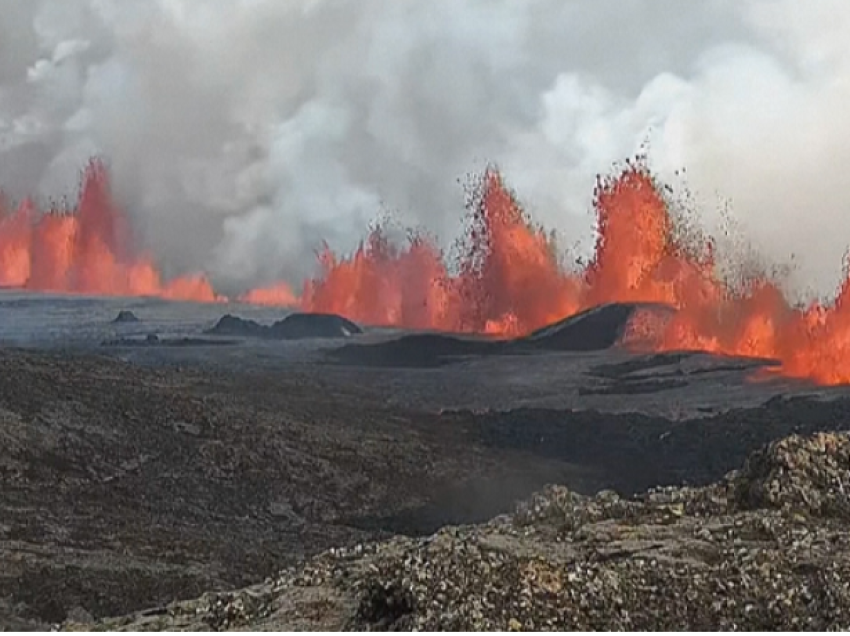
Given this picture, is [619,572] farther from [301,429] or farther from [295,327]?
[295,327]

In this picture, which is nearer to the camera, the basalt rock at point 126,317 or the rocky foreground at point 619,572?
the rocky foreground at point 619,572

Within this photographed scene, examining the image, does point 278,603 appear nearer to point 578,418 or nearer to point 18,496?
point 18,496

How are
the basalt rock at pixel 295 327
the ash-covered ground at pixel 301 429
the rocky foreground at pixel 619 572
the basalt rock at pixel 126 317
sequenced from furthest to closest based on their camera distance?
the basalt rock at pixel 126 317 < the basalt rock at pixel 295 327 < the ash-covered ground at pixel 301 429 < the rocky foreground at pixel 619 572

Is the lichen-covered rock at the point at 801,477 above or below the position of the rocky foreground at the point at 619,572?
above

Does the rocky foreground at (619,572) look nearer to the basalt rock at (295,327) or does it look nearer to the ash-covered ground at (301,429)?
the ash-covered ground at (301,429)

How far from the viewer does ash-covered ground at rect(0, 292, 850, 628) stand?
59.6 ft

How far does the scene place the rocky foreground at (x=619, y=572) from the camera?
5.23m

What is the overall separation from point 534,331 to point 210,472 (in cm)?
892

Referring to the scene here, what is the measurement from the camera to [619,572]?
5.59 meters

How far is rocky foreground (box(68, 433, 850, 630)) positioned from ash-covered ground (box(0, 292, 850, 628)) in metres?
8.68

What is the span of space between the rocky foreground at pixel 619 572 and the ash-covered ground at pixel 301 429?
868cm

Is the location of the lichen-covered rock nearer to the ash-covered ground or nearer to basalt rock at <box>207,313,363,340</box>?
the ash-covered ground

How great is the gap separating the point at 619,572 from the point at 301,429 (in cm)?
1720

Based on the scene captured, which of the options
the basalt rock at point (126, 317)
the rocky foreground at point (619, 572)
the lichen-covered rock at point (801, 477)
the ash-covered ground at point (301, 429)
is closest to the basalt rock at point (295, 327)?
the ash-covered ground at point (301, 429)
